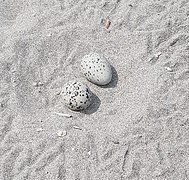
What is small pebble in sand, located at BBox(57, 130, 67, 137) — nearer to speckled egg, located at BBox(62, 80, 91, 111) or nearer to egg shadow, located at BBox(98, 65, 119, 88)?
speckled egg, located at BBox(62, 80, 91, 111)

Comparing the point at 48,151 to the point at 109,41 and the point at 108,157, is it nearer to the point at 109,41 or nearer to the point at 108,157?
the point at 108,157

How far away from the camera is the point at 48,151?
9.08 ft

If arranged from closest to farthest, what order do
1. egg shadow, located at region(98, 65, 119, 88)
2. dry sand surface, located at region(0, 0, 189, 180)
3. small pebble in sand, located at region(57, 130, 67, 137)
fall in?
dry sand surface, located at region(0, 0, 189, 180) < small pebble in sand, located at region(57, 130, 67, 137) < egg shadow, located at region(98, 65, 119, 88)

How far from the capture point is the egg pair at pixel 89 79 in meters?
2.93

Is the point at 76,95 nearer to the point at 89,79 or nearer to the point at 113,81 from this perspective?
the point at 89,79

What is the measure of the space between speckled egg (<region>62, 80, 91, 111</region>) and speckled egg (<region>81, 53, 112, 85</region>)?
0.51ft

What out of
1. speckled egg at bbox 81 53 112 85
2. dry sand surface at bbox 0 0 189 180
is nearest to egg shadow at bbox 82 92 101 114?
dry sand surface at bbox 0 0 189 180

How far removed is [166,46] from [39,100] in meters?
1.18

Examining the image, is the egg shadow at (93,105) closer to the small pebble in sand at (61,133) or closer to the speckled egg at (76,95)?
the speckled egg at (76,95)

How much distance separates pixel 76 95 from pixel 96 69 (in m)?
Answer: 0.29

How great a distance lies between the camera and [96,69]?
3.08m

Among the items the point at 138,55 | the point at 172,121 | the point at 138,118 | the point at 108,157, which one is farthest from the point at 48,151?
the point at 138,55

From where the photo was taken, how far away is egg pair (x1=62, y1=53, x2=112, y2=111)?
115 inches

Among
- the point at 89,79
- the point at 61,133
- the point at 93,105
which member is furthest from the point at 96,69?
the point at 61,133
